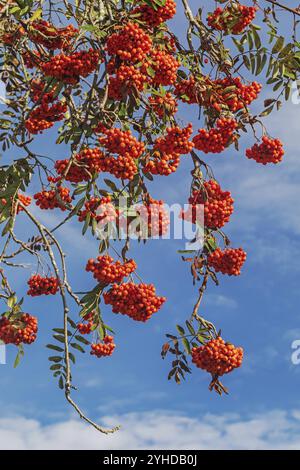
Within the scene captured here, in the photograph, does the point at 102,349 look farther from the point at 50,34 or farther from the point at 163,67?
the point at 50,34

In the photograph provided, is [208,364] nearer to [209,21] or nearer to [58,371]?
[58,371]

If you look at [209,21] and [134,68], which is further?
[209,21]

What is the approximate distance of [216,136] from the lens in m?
5.09

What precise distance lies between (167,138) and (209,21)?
1671 mm

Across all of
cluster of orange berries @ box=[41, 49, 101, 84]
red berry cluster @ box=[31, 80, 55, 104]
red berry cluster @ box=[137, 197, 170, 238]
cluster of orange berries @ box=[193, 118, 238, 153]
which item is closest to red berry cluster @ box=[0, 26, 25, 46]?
red berry cluster @ box=[31, 80, 55, 104]

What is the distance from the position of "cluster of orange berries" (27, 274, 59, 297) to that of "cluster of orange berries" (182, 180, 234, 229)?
144 cm

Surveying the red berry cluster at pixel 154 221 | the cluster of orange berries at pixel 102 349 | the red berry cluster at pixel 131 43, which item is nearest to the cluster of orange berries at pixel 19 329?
the cluster of orange berries at pixel 102 349

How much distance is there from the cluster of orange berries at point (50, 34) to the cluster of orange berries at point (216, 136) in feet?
5.40

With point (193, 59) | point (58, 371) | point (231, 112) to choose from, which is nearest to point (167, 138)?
point (231, 112)

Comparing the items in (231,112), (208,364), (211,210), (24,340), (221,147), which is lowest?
(208,364)

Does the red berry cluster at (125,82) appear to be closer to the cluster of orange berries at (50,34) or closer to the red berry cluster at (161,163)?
the red berry cluster at (161,163)

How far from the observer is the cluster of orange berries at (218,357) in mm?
4984

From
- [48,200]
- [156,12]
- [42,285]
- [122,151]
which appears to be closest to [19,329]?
[42,285]

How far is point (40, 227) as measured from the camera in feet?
18.4
